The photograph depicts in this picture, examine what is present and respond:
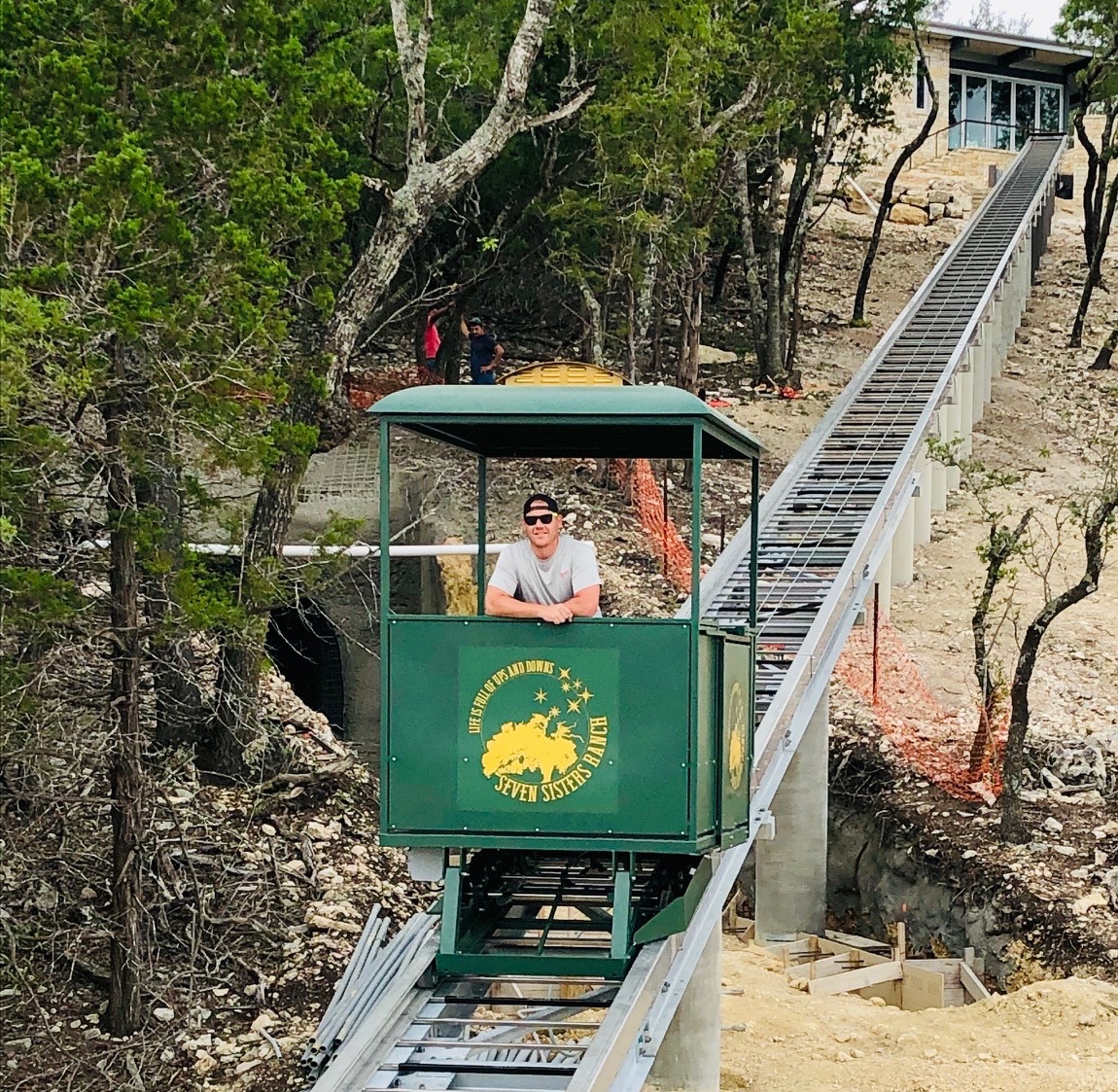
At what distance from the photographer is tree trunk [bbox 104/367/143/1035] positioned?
36.2 ft

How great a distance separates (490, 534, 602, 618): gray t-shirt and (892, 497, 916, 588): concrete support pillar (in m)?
14.0

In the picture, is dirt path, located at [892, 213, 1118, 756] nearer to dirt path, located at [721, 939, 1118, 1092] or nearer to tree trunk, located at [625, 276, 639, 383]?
tree trunk, located at [625, 276, 639, 383]

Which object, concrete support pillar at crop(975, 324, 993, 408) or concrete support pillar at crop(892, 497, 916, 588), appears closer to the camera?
concrete support pillar at crop(892, 497, 916, 588)

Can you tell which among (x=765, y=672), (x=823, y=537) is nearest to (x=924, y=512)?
(x=823, y=537)

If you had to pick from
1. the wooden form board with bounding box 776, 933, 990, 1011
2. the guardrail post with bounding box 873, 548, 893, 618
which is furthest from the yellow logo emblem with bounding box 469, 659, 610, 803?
the guardrail post with bounding box 873, 548, 893, 618

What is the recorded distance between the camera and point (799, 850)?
16891 millimetres

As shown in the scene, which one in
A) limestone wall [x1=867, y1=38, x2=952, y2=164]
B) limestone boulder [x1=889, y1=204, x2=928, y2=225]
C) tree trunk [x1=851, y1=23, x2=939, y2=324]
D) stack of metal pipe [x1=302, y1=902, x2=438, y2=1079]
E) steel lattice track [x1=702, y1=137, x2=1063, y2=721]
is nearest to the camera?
stack of metal pipe [x1=302, y1=902, x2=438, y2=1079]

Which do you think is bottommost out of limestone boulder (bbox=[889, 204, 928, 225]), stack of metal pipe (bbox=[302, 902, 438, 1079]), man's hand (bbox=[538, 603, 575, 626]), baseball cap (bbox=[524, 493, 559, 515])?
stack of metal pipe (bbox=[302, 902, 438, 1079])

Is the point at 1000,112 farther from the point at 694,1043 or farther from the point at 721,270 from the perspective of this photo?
the point at 694,1043

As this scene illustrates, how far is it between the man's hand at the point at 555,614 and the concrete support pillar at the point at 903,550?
1451cm

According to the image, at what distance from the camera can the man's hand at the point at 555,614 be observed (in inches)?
310

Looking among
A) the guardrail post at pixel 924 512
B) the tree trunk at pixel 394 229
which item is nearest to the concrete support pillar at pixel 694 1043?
the tree trunk at pixel 394 229

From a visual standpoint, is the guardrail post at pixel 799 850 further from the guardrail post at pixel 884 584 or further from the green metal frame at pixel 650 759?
the green metal frame at pixel 650 759

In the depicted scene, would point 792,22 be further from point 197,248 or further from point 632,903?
point 632,903
